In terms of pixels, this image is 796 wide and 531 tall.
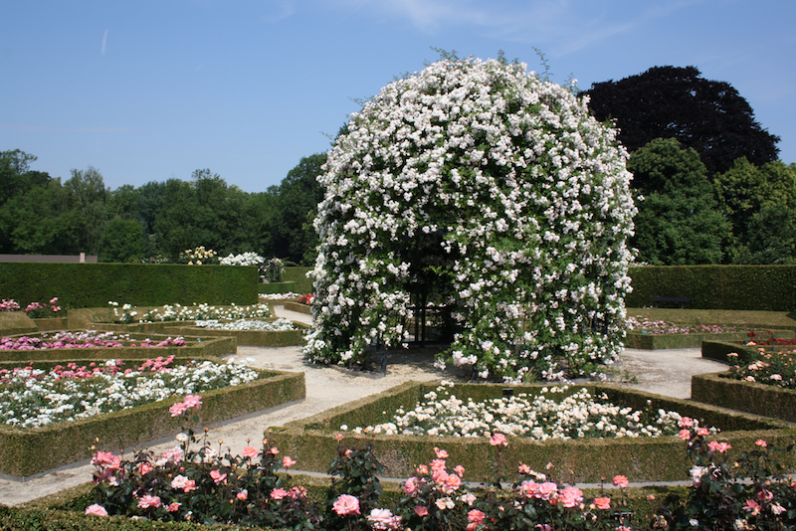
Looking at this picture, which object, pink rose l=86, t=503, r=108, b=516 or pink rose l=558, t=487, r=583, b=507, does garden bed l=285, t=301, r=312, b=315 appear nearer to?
pink rose l=86, t=503, r=108, b=516

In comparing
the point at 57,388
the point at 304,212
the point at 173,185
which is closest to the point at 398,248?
the point at 57,388

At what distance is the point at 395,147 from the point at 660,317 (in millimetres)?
14048

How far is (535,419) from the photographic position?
725cm

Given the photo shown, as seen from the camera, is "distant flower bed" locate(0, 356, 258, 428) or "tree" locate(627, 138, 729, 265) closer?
"distant flower bed" locate(0, 356, 258, 428)

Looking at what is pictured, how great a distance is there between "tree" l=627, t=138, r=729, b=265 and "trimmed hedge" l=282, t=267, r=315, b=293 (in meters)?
21.5

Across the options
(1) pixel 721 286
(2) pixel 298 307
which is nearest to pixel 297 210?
(2) pixel 298 307

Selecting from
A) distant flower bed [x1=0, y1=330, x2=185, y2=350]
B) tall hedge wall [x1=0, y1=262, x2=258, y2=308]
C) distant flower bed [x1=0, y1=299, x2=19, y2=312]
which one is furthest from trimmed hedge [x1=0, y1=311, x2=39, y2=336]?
tall hedge wall [x1=0, y1=262, x2=258, y2=308]

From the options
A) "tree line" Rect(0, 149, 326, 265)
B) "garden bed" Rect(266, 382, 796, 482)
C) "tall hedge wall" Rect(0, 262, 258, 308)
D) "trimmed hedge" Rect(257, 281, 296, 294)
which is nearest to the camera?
"garden bed" Rect(266, 382, 796, 482)

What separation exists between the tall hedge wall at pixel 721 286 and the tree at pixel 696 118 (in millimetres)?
13676

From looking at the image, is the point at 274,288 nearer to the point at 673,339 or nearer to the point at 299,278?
the point at 299,278

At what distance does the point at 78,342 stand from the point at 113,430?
270 inches

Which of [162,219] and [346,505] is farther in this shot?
[162,219]

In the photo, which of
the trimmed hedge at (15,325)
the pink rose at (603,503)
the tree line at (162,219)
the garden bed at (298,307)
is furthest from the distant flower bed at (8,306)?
the tree line at (162,219)

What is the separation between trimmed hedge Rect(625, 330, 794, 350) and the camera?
15438 millimetres
